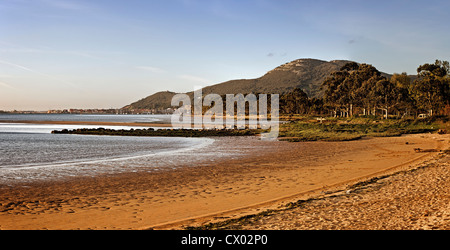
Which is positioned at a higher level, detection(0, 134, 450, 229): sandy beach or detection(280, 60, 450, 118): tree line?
detection(280, 60, 450, 118): tree line

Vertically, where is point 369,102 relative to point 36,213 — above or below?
above

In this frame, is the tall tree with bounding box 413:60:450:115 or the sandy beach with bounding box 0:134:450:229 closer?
the sandy beach with bounding box 0:134:450:229

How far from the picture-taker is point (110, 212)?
9.92 meters

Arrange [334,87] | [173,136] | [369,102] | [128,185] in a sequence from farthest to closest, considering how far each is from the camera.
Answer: [334,87]
[369,102]
[173,136]
[128,185]

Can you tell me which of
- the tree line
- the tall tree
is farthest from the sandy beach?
the tall tree

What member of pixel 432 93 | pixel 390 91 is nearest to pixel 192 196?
pixel 432 93

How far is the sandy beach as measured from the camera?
877 cm

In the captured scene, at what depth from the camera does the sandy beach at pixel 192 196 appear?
877cm

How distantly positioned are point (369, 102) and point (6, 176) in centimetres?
8504

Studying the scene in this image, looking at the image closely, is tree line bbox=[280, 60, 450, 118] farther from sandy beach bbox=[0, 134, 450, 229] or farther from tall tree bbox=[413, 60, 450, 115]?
sandy beach bbox=[0, 134, 450, 229]

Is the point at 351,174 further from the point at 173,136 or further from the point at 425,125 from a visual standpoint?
the point at 425,125

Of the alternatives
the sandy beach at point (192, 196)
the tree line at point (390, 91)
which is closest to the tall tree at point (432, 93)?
the tree line at point (390, 91)
